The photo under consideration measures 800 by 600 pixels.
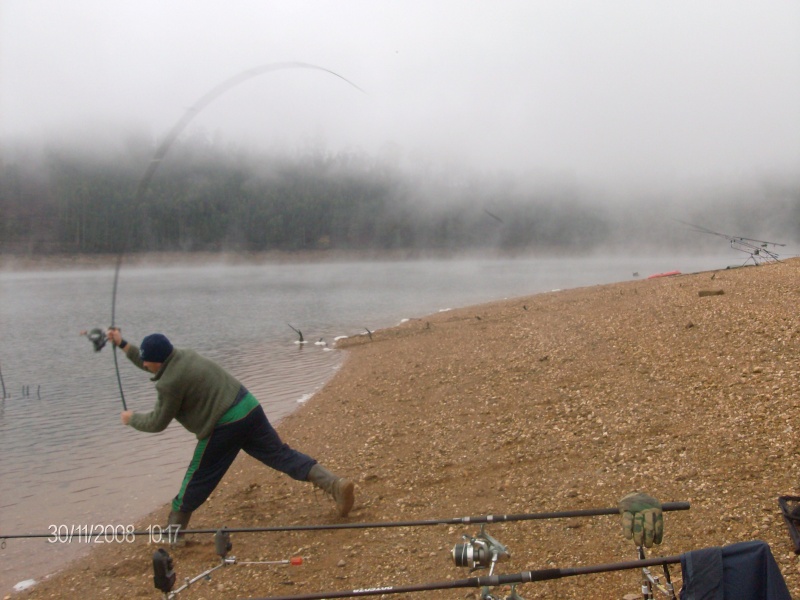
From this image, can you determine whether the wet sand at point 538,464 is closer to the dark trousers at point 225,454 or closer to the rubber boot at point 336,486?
the rubber boot at point 336,486

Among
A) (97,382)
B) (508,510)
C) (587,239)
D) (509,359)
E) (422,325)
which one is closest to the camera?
(508,510)

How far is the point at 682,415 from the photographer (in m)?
6.20

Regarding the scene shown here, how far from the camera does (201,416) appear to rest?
4906mm

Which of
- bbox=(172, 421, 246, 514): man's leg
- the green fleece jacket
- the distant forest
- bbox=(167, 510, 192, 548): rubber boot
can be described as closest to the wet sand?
bbox=(167, 510, 192, 548): rubber boot

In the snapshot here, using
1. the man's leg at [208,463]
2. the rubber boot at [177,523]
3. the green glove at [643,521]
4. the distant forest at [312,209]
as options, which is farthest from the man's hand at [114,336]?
the distant forest at [312,209]

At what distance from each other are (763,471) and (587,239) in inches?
2373

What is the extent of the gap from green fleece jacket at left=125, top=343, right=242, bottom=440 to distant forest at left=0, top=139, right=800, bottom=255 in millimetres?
43297

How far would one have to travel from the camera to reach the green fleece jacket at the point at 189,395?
4.80 meters

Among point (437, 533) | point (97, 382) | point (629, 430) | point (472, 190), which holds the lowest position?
point (97, 382)

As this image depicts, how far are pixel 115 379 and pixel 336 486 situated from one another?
36.3 feet

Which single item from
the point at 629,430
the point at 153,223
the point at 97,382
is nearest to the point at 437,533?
the point at 629,430

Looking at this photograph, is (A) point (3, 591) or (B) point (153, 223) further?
(B) point (153, 223)

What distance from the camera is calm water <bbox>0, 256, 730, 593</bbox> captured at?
7.12 meters

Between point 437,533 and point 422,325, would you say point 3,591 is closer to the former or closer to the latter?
point 437,533
